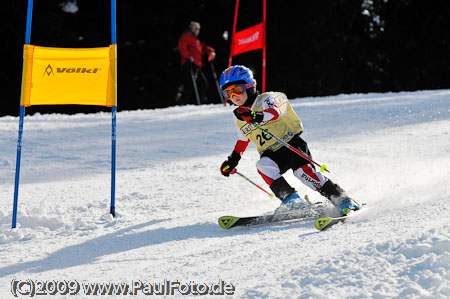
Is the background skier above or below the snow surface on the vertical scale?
above

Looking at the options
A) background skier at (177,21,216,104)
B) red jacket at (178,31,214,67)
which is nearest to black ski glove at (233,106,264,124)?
background skier at (177,21,216,104)

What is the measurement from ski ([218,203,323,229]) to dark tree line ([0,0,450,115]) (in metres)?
13.8

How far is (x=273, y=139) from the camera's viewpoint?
14.7 feet

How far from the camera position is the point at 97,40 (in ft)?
57.8

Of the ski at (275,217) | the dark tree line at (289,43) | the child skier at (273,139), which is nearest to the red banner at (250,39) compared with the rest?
the child skier at (273,139)

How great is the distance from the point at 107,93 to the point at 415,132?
196 inches

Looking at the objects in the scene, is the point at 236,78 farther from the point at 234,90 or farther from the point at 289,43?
the point at 289,43

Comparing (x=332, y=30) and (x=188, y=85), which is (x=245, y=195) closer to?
(x=188, y=85)

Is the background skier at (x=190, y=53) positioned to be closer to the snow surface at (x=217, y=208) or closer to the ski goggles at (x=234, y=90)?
the snow surface at (x=217, y=208)

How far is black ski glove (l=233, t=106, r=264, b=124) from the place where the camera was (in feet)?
13.6

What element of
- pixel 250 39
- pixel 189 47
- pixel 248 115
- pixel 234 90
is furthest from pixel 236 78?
pixel 189 47

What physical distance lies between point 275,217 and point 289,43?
15.4 metres

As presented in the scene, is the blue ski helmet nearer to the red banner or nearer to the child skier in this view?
the child skier

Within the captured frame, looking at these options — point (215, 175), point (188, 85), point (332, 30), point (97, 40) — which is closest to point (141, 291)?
point (215, 175)
